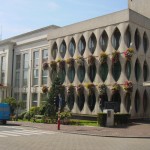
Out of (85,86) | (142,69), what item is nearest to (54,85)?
(85,86)

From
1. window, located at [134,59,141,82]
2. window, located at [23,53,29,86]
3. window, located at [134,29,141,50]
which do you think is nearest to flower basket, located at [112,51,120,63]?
window, located at [134,59,141,82]

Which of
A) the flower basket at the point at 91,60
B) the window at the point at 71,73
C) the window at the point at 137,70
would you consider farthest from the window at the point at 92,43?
the window at the point at 137,70

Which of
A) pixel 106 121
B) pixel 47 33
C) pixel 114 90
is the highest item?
pixel 47 33

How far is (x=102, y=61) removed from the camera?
37219 mm

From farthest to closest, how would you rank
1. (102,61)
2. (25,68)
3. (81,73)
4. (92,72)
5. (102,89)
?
(25,68) → (81,73) → (92,72) → (102,61) → (102,89)

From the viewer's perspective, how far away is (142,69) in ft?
120

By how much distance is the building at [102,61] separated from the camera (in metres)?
35.5

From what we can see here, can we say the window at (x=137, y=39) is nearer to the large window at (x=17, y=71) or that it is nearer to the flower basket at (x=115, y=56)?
the flower basket at (x=115, y=56)

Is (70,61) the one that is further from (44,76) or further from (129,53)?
(129,53)

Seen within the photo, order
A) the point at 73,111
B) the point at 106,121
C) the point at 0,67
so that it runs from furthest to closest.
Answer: the point at 0,67 → the point at 73,111 → the point at 106,121

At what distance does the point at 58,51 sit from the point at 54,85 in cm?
715

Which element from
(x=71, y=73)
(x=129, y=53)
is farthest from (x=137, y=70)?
(x=71, y=73)

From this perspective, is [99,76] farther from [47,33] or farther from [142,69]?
[47,33]

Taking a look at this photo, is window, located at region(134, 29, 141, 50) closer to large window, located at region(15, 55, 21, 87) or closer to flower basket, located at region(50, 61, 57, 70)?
flower basket, located at region(50, 61, 57, 70)
